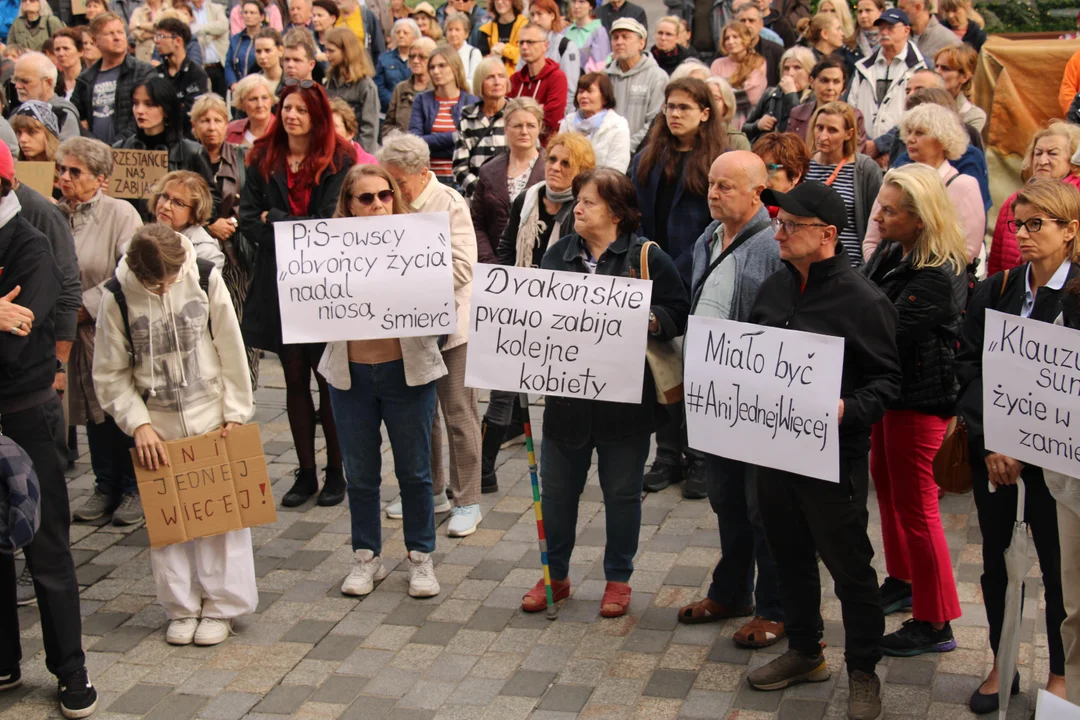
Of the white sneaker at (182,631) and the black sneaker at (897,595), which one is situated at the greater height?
the black sneaker at (897,595)

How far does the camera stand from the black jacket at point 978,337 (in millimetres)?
4762

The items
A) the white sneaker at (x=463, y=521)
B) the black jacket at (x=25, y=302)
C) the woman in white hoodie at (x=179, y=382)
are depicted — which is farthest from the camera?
the white sneaker at (x=463, y=521)

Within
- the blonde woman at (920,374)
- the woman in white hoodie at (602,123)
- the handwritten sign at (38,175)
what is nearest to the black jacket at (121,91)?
the handwritten sign at (38,175)

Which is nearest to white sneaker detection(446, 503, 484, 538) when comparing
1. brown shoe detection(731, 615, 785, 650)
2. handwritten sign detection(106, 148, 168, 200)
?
brown shoe detection(731, 615, 785, 650)

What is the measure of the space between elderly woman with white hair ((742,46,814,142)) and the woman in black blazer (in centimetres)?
542

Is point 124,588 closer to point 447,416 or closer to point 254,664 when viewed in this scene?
point 254,664

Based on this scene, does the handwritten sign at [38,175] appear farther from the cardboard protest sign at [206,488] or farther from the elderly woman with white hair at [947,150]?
the elderly woman with white hair at [947,150]

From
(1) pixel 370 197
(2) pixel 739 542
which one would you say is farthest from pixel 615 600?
(1) pixel 370 197

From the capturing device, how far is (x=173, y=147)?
333 inches

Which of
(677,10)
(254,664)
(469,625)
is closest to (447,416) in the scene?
(469,625)

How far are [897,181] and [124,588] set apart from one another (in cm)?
423

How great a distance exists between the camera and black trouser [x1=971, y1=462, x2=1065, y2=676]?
4.66m

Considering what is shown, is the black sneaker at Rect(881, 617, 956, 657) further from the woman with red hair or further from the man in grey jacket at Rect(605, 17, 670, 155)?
the man in grey jacket at Rect(605, 17, 670, 155)

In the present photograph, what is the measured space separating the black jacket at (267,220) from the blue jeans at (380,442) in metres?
1.22
